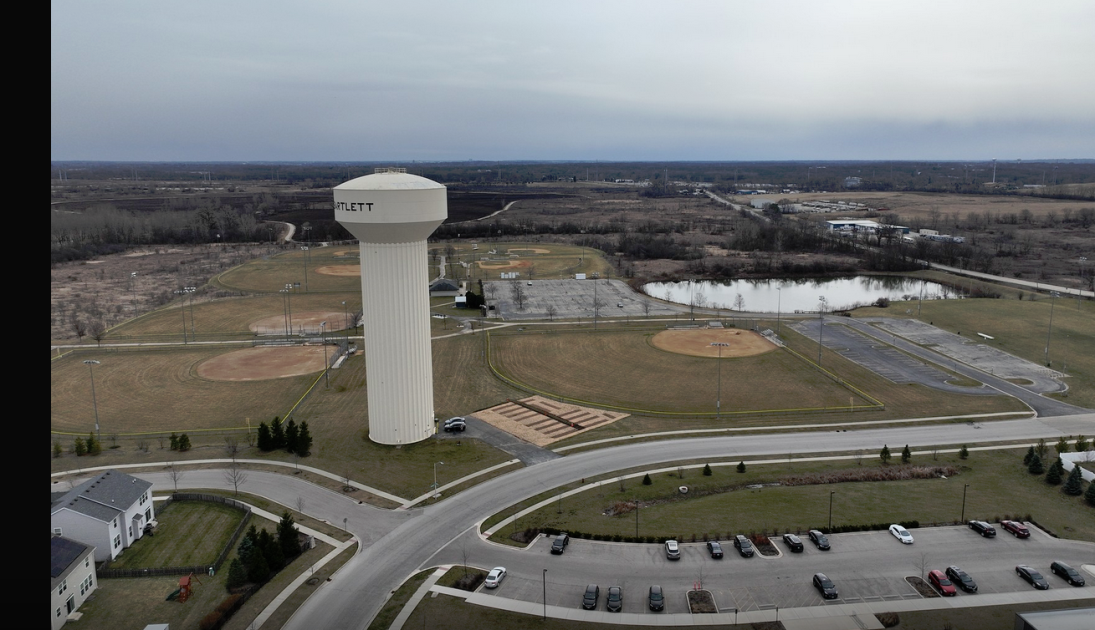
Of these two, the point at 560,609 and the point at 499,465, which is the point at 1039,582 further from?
the point at 499,465

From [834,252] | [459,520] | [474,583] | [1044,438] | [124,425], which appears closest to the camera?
[474,583]

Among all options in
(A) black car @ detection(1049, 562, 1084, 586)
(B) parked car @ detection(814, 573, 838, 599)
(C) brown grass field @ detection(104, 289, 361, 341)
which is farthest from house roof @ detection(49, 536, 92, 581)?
(C) brown grass field @ detection(104, 289, 361, 341)

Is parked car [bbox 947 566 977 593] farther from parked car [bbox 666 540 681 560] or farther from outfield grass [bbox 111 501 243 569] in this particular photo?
outfield grass [bbox 111 501 243 569]

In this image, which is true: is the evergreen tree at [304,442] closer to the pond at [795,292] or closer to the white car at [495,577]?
the white car at [495,577]

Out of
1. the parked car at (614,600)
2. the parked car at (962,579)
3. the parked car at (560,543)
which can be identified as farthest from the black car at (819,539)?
the parked car at (560,543)
